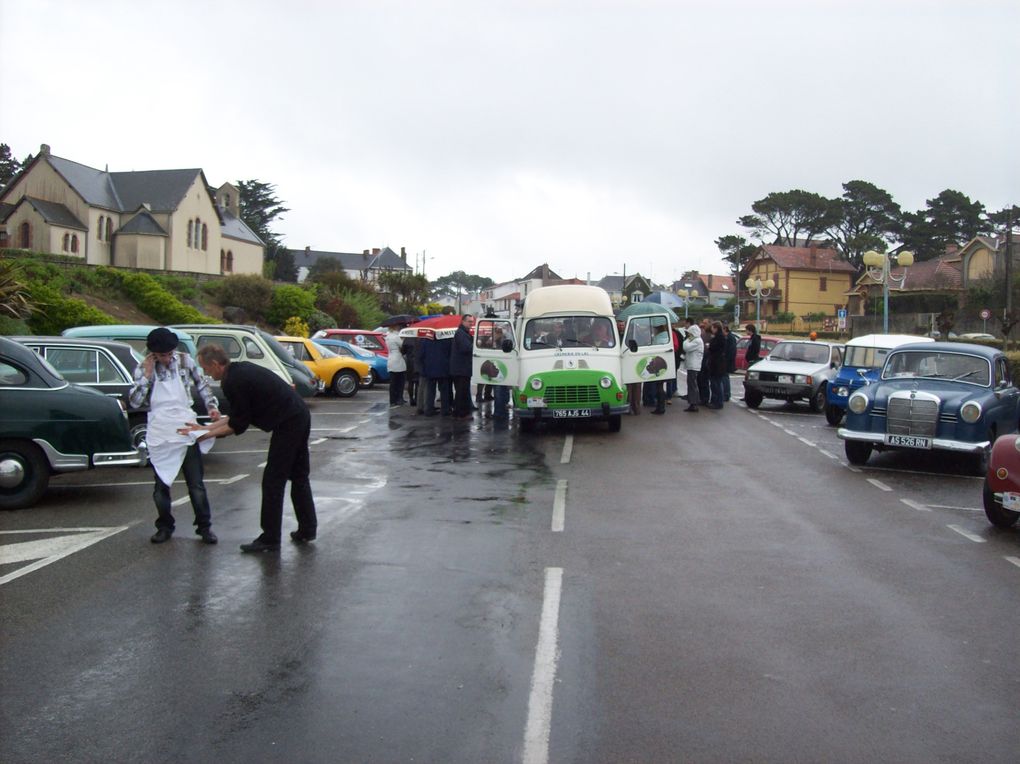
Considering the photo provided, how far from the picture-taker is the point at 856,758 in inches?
167

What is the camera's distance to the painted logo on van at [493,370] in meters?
17.4

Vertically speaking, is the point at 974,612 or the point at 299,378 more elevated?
the point at 299,378

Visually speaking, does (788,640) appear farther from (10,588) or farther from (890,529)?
(10,588)

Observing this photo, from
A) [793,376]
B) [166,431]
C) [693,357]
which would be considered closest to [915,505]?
[166,431]

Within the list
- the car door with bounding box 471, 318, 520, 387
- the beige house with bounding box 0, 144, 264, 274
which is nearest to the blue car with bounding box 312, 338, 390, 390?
the car door with bounding box 471, 318, 520, 387

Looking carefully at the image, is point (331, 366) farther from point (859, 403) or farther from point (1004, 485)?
point (1004, 485)

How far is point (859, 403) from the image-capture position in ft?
43.2

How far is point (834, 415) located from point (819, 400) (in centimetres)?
337

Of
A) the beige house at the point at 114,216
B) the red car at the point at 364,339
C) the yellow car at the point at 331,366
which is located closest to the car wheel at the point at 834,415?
the yellow car at the point at 331,366

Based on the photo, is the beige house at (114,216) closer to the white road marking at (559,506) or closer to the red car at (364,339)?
the red car at (364,339)

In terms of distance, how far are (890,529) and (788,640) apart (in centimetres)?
391

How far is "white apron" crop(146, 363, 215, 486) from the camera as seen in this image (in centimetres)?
823

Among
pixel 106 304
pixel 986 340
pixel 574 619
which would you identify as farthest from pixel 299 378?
pixel 986 340

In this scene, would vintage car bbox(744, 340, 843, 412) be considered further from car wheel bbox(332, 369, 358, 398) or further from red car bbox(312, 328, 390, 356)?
red car bbox(312, 328, 390, 356)
